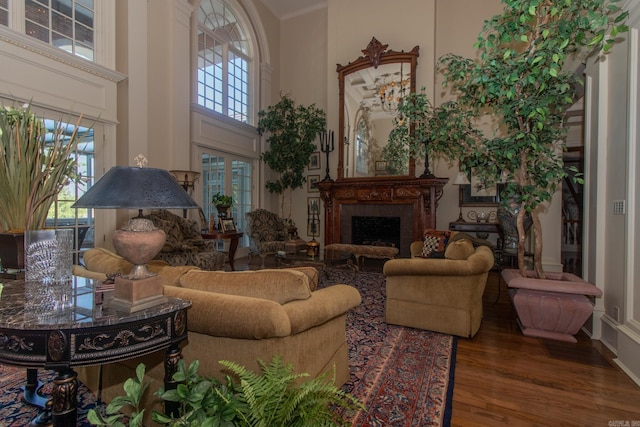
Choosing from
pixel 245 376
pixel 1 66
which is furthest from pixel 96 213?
pixel 245 376

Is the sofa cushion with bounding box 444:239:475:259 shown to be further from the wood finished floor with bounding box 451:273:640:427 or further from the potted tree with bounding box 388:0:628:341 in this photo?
the wood finished floor with bounding box 451:273:640:427

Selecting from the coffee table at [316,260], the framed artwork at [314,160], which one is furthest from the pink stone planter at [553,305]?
the framed artwork at [314,160]

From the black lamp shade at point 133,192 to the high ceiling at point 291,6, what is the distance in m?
7.18

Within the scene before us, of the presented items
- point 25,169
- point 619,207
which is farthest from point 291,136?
point 619,207

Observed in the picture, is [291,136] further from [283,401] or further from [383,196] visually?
[283,401]

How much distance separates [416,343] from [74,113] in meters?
4.39

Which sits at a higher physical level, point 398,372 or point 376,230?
point 376,230

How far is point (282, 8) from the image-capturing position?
7211 mm

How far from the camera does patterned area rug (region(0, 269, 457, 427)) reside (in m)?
1.67

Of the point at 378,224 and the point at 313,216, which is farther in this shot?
the point at 313,216

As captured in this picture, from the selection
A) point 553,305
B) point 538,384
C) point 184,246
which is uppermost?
point 184,246

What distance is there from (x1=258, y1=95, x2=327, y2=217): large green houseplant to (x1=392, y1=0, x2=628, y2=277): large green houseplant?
3.52 metres

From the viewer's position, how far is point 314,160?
7074 millimetres

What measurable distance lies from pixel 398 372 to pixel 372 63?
5.53 m
